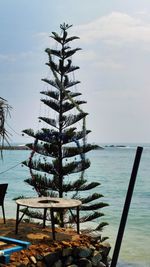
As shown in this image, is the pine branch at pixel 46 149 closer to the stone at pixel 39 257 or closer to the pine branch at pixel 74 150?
the pine branch at pixel 74 150

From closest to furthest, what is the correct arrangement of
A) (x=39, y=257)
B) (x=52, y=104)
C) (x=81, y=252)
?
1. (x=39, y=257)
2. (x=81, y=252)
3. (x=52, y=104)

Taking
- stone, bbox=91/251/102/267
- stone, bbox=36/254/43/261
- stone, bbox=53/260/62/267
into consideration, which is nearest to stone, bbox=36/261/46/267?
stone, bbox=36/254/43/261

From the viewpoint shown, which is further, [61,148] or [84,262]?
[61,148]

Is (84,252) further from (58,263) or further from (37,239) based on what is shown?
(37,239)

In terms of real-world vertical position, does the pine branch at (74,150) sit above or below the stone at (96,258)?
above

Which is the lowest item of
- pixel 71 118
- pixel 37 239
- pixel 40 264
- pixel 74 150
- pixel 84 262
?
pixel 84 262

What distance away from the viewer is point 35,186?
12727mm

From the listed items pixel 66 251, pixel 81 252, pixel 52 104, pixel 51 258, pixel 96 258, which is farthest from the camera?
pixel 52 104

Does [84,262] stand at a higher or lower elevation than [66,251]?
lower

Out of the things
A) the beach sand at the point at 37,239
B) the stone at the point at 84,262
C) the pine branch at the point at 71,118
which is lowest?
the stone at the point at 84,262

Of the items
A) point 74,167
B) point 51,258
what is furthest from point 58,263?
point 74,167

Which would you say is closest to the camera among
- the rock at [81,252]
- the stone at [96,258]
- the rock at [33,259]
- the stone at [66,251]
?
the rock at [33,259]

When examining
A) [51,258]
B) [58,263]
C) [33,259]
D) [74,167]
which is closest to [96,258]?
[58,263]

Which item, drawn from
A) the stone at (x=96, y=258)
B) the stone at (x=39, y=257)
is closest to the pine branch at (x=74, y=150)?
the stone at (x=96, y=258)
